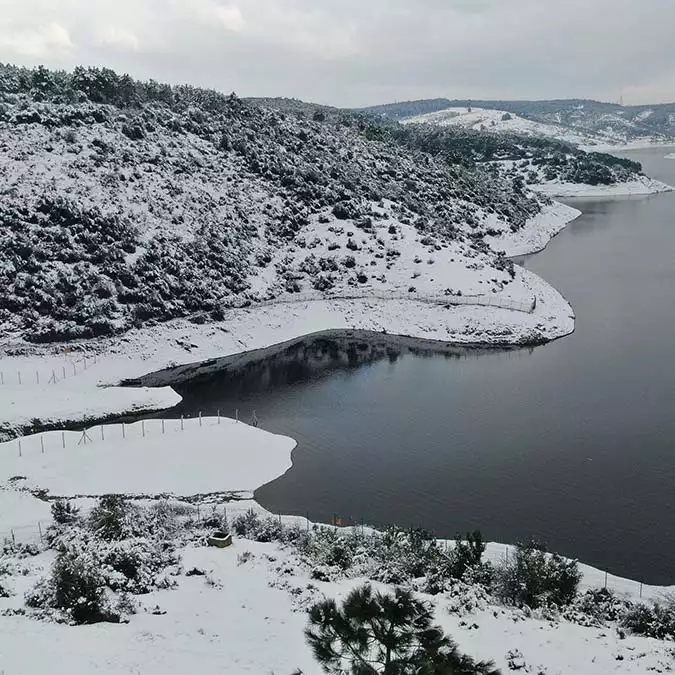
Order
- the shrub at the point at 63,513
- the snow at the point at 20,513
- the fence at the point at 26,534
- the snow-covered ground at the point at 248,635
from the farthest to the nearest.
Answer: the shrub at the point at 63,513
the snow at the point at 20,513
the fence at the point at 26,534
the snow-covered ground at the point at 248,635

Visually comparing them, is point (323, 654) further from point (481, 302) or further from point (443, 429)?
point (481, 302)

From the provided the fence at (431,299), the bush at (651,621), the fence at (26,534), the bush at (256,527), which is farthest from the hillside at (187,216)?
the bush at (651,621)

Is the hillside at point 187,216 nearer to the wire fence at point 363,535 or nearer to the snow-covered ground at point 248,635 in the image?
the wire fence at point 363,535

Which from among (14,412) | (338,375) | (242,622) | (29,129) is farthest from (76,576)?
(29,129)

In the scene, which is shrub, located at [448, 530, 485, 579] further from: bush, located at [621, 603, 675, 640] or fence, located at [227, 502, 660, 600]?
bush, located at [621, 603, 675, 640]

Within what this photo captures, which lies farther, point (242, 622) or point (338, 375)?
point (338, 375)

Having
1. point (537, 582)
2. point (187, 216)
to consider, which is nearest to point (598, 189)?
point (187, 216)
